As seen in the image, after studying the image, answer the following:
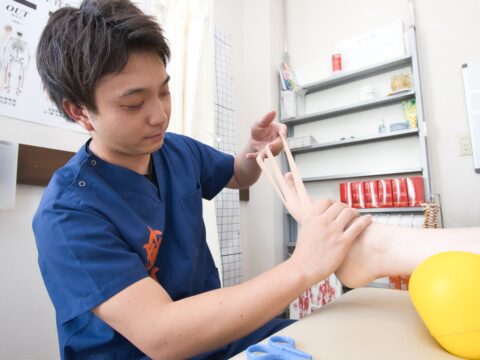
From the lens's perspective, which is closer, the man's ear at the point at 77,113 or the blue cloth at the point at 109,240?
the blue cloth at the point at 109,240

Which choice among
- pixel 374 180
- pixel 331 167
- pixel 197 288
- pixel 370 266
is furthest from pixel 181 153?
pixel 331 167

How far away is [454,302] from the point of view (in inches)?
15.5

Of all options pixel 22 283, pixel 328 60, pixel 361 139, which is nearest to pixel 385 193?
pixel 361 139

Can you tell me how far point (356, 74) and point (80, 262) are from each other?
2.11m

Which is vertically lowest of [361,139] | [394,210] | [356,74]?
[394,210]

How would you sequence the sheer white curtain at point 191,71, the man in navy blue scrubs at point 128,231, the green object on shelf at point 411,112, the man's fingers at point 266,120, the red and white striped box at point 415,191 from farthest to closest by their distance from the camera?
the green object on shelf at point 411,112, the red and white striped box at point 415,191, the sheer white curtain at point 191,71, the man's fingers at point 266,120, the man in navy blue scrubs at point 128,231

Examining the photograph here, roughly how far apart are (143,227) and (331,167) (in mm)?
1866

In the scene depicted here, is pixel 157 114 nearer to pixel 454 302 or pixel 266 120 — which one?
pixel 266 120

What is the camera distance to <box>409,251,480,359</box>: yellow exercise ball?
38 centimetres

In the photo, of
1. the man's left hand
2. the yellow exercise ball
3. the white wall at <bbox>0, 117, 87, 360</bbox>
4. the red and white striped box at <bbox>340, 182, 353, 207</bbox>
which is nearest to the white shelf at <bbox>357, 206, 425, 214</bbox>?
the red and white striped box at <bbox>340, 182, 353, 207</bbox>

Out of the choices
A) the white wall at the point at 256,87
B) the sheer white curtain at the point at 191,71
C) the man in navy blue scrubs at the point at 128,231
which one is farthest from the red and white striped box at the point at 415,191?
the man in navy blue scrubs at the point at 128,231

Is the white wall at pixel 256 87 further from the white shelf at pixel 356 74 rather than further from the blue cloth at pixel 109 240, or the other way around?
the blue cloth at pixel 109 240

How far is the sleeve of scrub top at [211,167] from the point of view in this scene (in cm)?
97

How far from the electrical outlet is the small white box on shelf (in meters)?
0.87
